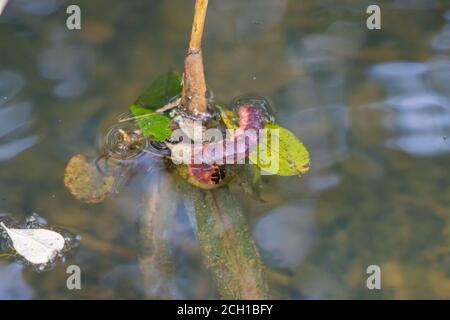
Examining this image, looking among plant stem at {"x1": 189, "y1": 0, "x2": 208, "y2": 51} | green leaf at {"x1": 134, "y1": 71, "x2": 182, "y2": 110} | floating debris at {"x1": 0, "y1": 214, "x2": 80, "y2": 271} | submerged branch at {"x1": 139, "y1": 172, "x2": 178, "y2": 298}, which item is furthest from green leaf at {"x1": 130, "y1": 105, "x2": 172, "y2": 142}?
floating debris at {"x1": 0, "y1": 214, "x2": 80, "y2": 271}

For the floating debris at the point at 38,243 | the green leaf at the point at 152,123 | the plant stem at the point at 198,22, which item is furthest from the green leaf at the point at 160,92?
the floating debris at the point at 38,243

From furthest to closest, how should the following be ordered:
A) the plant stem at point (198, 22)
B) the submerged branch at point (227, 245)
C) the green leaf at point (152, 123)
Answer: the green leaf at point (152, 123)
the submerged branch at point (227, 245)
the plant stem at point (198, 22)

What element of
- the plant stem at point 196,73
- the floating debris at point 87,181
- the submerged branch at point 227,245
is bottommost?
the submerged branch at point 227,245

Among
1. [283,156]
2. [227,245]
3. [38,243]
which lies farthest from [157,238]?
[283,156]

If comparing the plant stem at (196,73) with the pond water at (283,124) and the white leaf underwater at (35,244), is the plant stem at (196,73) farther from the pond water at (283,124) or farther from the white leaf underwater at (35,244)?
the white leaf underwater at (35,244)

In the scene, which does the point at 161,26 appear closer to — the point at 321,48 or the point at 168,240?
the point at 321,48

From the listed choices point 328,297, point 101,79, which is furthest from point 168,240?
point 101,79

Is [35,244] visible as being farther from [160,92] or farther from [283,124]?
[283,124]
